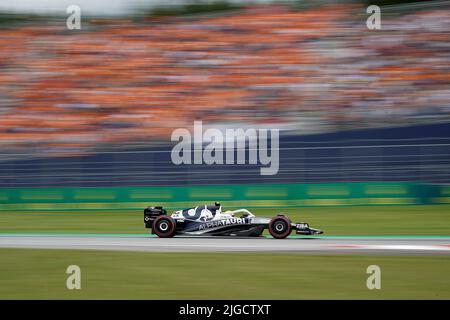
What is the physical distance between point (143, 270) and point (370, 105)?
35.8 ft

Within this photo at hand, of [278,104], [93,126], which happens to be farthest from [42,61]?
[278,104]

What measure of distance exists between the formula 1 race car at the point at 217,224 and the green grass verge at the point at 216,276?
147 centimetres

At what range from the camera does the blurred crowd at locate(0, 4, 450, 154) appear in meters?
17.5

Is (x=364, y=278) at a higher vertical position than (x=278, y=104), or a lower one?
lower

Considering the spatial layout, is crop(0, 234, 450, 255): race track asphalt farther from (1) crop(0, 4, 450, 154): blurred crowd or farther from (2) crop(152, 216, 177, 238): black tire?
(1) crop(0, 4, 450, 154): blurred crowd

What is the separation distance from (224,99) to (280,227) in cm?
857

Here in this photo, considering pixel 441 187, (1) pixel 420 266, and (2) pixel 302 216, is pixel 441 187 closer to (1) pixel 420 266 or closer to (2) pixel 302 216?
A: (2) pixel 302 216

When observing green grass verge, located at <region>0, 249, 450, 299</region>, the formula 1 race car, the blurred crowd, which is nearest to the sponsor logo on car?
the formula 1 race car

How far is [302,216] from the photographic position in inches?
528

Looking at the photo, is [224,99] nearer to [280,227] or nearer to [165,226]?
[165,226]

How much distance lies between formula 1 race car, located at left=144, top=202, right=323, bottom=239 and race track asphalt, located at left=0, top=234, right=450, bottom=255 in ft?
0.39

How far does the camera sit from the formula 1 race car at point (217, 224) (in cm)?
1014

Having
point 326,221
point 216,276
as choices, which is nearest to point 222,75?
point 326,221

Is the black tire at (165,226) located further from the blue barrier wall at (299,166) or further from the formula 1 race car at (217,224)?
the blue barrier wall at (299,166)
